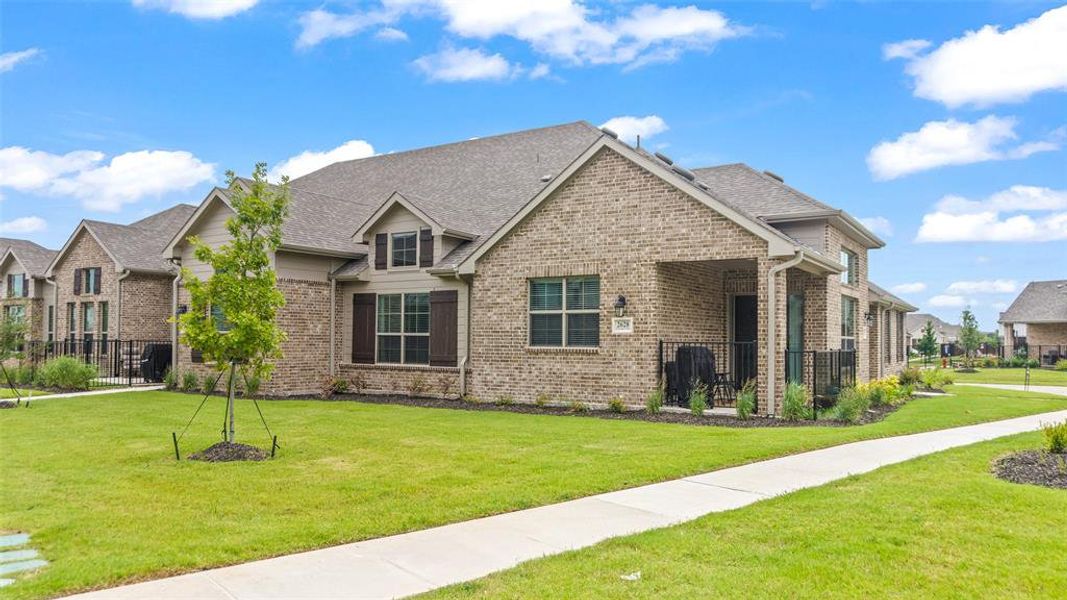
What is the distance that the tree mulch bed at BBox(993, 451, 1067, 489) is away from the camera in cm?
780

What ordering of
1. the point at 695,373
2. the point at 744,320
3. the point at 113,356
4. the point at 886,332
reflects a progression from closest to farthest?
the point at 695,373
the point at 744,320
the point at 113,356
the point at 886,332

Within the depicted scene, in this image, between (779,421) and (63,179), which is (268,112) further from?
(779,421)

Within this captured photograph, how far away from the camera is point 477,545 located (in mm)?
5730

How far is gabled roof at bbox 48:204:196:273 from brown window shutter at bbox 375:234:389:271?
28.2 feet

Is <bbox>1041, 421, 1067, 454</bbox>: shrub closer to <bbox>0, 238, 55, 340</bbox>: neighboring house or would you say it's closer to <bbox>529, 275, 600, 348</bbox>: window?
<bbox>529, 275, 600, 348</bbox>: window

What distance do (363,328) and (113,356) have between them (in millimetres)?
10931

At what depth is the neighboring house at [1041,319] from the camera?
50875 mm

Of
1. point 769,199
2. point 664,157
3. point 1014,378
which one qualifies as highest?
point 664,157

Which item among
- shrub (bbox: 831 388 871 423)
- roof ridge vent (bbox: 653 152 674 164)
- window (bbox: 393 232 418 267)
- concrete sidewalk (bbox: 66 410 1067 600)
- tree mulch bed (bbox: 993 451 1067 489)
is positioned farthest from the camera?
window (bbox: 393 232 418 267)

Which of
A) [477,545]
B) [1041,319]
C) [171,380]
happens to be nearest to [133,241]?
[171,380]

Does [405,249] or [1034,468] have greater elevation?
[405,249]

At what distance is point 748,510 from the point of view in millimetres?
6656

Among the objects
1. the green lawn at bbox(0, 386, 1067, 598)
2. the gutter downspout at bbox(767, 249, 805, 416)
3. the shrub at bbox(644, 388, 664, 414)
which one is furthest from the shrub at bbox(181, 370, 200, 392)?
the gutter downspout at bbox(767, 249, 805, 416)

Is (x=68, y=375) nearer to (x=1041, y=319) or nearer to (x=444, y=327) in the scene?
(x=444, y=327)
